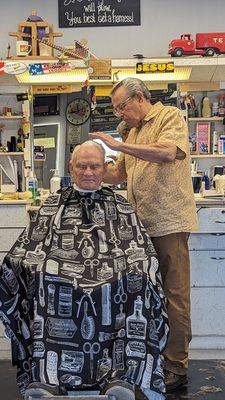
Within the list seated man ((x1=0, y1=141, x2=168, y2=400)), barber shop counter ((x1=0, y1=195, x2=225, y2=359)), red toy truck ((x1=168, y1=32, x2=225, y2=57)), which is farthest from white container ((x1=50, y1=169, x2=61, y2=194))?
seated man ((x1=0, y1=141, x2=168, y2=400))

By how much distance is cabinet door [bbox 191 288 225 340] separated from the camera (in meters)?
3.52

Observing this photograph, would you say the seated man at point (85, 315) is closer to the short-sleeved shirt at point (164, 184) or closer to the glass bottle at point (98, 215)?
the glass bottle at point (98, 215)

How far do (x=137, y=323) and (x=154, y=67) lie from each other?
208 cm

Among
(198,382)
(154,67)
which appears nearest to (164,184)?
(198,382)

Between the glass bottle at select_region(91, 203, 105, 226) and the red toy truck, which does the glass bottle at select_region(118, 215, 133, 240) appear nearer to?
the glass bottle at select_region(91, 203, 105, 226)

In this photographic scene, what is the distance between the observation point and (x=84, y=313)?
7.38 feet

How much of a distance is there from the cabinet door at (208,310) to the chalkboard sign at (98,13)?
6.95 feet

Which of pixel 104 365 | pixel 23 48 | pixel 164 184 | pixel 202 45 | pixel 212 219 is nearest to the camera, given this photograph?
pixel 104 365

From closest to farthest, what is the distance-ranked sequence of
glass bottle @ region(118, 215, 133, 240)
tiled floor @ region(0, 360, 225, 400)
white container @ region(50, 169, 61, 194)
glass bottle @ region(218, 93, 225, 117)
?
glass bottle @ region(118, 215, 133, 240)
tiled floor @ region(0, 360, 225, 400)
white container @ region(50, 169, 61, 194)
glass bottle @ region(218, 93, 225, 117)

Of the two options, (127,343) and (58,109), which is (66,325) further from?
(58,109)

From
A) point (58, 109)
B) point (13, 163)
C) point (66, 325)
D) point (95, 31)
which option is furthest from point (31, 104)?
point (66, 325)

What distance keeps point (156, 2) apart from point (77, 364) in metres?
3.00

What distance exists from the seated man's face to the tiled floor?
1.15m

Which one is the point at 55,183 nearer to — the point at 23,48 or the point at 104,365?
the point at 23,48
